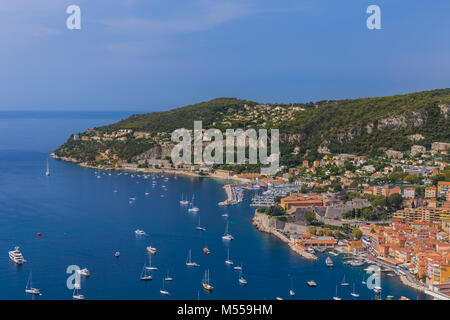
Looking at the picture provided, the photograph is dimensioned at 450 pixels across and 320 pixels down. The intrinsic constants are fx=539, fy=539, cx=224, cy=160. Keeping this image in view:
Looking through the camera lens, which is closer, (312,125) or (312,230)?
(312,230)

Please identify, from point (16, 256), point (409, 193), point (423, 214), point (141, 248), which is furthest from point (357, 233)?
point (16, 256)

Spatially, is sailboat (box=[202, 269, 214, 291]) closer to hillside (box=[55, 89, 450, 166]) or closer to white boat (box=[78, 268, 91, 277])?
white boat (box=[78, 268, 91, 277])

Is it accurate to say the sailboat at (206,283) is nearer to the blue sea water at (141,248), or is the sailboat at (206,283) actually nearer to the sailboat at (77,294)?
the blue sea water at (141,248)

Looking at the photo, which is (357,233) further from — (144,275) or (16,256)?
(16,256)

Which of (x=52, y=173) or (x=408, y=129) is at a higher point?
(x=408, y=129)

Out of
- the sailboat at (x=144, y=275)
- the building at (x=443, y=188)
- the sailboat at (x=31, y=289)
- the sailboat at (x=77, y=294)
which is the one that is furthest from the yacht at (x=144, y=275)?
the building at (x=443, y=188)
